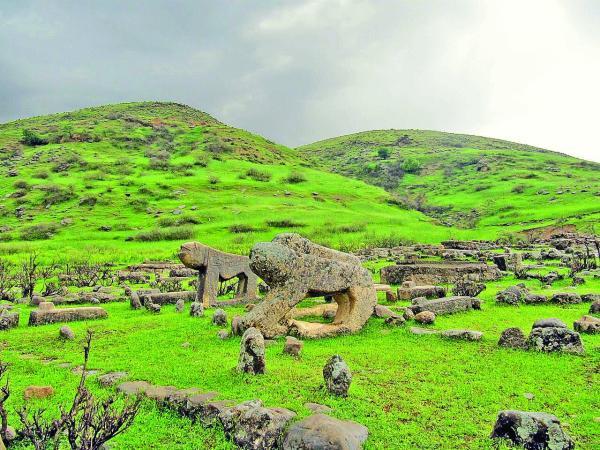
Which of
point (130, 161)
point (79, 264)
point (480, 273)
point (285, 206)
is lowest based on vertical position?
point (79, 264)

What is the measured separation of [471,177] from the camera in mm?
114312

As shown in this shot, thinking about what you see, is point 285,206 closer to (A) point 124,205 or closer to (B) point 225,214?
(B) point 225,214

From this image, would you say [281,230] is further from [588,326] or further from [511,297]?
[588,326]

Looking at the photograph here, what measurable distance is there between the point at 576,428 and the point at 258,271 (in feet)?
25.4

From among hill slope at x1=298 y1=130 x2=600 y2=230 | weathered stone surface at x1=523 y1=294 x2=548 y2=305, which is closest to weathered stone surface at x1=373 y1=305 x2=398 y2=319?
weathered stone surface at x1=523 y1=294 x2=548 y2=305

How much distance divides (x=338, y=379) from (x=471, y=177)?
117 meters

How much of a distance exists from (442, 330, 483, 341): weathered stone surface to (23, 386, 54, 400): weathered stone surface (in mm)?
9252

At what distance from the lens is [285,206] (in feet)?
227

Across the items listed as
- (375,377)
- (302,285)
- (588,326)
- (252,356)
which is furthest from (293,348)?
(588,326)

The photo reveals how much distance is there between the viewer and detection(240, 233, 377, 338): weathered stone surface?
38.9 ft

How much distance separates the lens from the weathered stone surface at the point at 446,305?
14.6 m

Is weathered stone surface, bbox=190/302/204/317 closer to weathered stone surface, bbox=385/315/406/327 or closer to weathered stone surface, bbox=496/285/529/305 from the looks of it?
weathered stone surface, bbox=385/315/406/327

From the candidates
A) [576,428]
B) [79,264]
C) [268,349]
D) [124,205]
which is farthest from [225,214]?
[576,428]

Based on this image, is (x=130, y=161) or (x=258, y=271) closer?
(x=258, y=271)
